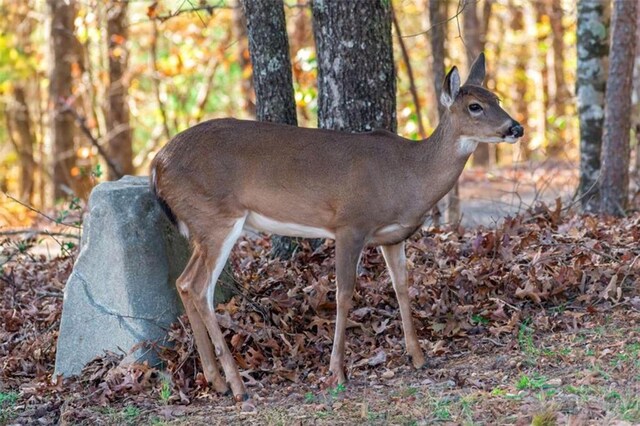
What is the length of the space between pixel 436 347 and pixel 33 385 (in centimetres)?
260

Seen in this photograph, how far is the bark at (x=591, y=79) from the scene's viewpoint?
1047 cm

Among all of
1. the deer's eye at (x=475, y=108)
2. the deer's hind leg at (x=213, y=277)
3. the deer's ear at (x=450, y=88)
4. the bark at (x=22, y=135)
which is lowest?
the bark at (x=22, y=135)

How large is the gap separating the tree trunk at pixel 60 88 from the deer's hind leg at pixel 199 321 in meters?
11.9

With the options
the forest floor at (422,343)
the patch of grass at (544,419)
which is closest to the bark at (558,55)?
the forest floor at (422,343)

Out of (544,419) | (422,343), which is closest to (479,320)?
(422,343)

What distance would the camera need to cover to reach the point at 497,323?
6.86 m

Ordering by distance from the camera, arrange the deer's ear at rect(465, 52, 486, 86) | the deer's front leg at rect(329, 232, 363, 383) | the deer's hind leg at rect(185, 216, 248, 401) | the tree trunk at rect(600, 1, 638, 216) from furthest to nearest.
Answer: the tree trunk at rect(600, 1, 638, 216) → the deer's ear at rect(465, 52, 486, 86) → the deer's hind leg at rect(185, 216, 248, 401) → the deer's front leg at rect(329, 232, 363, 383)

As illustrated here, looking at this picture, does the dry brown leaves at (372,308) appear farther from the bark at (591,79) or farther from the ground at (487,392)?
the bark at (591,79)

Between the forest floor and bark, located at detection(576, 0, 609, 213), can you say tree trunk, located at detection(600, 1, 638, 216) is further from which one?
the forest floor

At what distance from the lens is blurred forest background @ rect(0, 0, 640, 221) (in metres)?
12.3

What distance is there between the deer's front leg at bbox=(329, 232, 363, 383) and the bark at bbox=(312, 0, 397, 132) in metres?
1.72

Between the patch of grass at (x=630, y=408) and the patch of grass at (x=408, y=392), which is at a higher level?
the patch of grass at (x=630, y=408)

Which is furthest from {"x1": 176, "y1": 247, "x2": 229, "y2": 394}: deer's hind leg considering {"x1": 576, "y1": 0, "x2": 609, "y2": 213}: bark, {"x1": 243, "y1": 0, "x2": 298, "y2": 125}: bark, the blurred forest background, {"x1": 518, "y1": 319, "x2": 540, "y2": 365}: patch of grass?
{"x1": 576, "y1": 0, "x2": 609, "y2": 213}: bark

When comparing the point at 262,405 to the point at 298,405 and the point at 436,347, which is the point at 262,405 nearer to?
the point at 298,405
